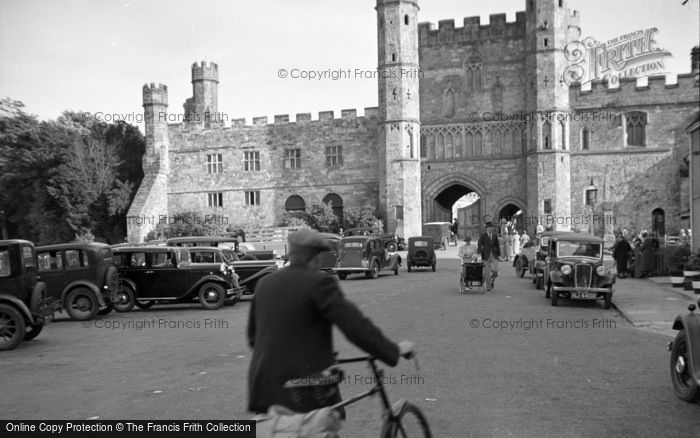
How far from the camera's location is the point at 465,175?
4647 cm

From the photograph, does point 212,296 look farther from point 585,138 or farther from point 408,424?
point 585,138

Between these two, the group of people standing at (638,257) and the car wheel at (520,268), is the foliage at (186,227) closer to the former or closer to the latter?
the car wheel at (520,268)

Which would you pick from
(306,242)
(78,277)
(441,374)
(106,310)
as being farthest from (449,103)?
(306,242)

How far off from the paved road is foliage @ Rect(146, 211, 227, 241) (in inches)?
1247

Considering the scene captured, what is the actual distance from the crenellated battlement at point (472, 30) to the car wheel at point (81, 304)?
37970mm

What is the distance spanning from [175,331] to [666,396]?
8.67 m

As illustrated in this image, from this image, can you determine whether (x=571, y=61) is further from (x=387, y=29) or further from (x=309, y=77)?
(x=309, y=77)

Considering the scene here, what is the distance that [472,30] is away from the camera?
4753 cm

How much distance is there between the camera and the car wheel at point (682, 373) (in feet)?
21.7

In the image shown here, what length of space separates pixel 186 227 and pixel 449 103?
20.1 meters

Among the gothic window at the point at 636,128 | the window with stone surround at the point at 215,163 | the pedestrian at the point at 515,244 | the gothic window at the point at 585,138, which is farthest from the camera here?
the window with stone surround at the point at 215,163

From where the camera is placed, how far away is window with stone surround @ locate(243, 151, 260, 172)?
50000mm

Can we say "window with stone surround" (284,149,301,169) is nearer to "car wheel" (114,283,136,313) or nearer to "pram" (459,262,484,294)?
"pram" (459,262,484,294)

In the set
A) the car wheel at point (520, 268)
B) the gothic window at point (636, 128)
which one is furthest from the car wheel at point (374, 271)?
the gothic window at point (636, 128)
